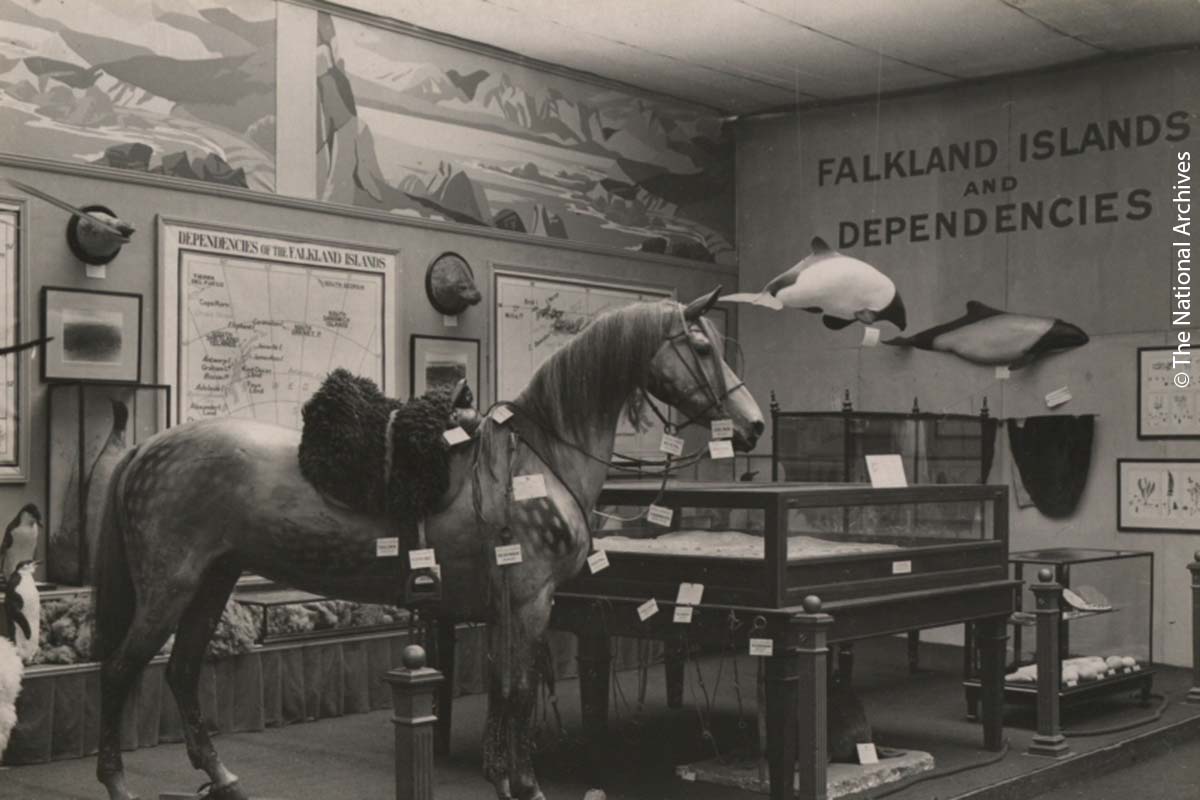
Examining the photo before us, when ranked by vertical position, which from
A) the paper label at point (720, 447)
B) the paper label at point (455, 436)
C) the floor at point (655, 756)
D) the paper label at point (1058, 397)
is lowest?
the floor at point (655, 756)

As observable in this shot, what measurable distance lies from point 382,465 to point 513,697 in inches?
34.7

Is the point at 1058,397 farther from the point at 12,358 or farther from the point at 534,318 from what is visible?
the point at 12,358

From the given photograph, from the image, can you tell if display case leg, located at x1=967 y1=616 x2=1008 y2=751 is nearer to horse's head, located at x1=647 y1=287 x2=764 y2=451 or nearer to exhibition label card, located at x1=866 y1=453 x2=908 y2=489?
exhibition label card, located at x1=866 y1=453 x2=908 y2=489

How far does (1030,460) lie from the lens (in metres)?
9.13

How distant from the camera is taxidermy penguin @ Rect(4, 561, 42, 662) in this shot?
566 cm

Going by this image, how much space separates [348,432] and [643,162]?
577 cm

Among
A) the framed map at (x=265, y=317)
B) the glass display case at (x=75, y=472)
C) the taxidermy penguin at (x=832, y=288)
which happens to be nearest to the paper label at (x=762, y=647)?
the taxidermy penguin at (x=832, y=288)

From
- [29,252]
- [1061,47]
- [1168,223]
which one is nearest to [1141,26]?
[1061,47]

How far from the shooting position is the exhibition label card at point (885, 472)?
5.45m

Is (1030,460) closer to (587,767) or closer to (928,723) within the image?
(928,723)

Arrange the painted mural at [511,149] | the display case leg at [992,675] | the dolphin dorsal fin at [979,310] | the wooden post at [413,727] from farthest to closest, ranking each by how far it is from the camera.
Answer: the dolphin dorsal fin at [979,310]
the painted mural at [511,149]
the display case leg at [992,675]
the wooden post at [413,727]

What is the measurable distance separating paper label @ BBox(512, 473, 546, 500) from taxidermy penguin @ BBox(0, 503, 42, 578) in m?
2.75

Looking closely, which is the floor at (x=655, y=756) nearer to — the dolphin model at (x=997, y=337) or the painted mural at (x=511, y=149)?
the dolphin model at (x=997, y=337)

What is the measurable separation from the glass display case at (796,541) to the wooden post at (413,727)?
1.53 meters
